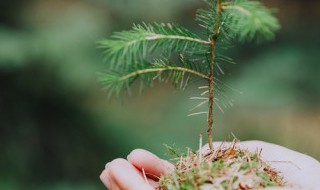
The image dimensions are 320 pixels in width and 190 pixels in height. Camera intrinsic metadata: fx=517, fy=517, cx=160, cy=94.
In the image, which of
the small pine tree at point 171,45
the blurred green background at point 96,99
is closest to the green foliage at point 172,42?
the small pine tree at point 171,45

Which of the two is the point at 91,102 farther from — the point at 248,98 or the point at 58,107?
the point at 248,98

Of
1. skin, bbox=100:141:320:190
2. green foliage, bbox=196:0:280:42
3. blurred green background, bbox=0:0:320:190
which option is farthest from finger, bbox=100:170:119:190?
blurred green background, bbox=0:0:320:190

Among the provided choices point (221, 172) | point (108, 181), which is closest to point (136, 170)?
point (108, 181)

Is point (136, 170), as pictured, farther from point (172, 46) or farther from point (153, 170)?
point (172, 46)

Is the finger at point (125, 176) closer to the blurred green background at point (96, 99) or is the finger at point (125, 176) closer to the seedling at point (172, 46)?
the seedling at point (172, 46)

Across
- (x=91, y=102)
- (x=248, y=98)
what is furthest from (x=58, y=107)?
(x=248, y=98)

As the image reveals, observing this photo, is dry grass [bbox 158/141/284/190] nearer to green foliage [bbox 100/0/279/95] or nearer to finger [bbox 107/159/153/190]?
finger [bbox 107/159/153/190]
